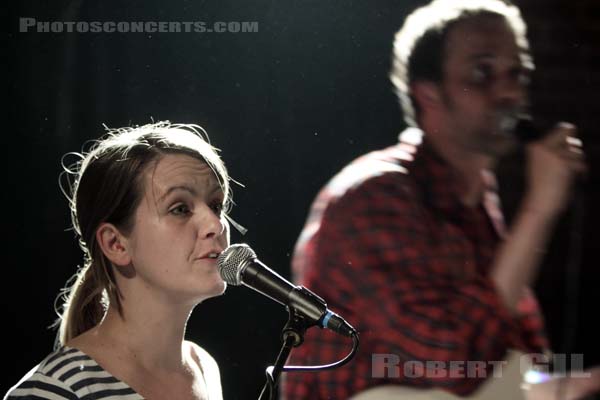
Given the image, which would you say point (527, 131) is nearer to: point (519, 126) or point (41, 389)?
point (519, 126)

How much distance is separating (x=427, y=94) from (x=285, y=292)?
1.63ft

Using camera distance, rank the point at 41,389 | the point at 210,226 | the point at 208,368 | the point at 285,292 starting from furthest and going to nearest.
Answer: the point at 208,368, the point at 210,226, the point at 41,389, the point at 285,292

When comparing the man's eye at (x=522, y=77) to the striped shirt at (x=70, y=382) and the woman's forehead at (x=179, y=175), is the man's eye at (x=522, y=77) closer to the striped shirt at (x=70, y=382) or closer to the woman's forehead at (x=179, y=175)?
the woman's forehead at (x=179, y=175)

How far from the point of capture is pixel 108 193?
62.9 inches

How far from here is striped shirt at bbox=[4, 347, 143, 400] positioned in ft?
4.86

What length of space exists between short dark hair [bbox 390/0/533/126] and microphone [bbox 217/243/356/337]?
1.47 feet

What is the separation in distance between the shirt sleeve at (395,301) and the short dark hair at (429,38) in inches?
7.8

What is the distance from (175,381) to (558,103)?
87cm

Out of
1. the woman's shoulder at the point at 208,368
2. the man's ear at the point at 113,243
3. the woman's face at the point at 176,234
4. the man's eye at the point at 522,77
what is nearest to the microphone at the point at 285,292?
the woman's face at the point at 176,234

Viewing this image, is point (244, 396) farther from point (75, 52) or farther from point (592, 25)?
point (592, 25)

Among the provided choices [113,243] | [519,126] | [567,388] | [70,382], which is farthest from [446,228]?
[70,382]

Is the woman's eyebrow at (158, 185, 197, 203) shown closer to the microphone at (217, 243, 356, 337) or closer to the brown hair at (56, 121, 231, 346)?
the brown hair at (56, 121, 231, 346)

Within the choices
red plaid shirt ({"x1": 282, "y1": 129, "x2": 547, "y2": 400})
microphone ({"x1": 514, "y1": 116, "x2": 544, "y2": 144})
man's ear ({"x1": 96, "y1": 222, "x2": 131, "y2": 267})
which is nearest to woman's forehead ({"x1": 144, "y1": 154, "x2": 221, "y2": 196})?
man's ear ({"x1": 96, "y1": 222, "x2": 131, "y2": 267})

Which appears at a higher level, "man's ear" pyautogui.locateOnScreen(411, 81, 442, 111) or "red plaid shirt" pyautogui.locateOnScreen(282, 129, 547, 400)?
"man's ear" pyautogui.locateOnScreen(411, 81, 442, 111)
